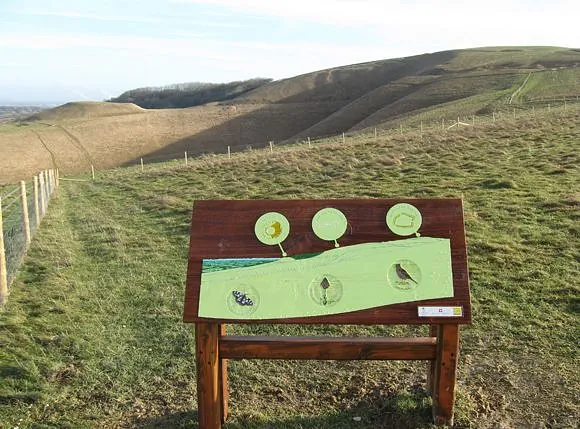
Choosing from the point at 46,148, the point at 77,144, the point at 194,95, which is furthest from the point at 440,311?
the point at 194,95

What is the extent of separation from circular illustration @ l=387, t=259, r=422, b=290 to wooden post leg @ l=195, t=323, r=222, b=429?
5.07 feet

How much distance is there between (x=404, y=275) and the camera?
4.62 metres

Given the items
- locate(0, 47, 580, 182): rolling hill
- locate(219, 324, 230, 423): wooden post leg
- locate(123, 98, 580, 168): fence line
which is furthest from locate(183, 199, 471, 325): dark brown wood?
locate(0, 47, 580, 182): rolling hill

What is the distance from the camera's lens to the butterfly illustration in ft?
14.9

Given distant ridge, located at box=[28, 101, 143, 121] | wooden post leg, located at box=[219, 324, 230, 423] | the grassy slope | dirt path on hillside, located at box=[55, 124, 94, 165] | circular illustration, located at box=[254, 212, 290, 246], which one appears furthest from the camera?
distant ridge, located at box=[28, 101, 143, 121]

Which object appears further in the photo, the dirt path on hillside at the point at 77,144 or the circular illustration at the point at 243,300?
the dirt path on hillside at the point at 77,144

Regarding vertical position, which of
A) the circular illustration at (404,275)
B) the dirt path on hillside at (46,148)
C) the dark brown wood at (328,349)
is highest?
the circular illustration at (404,275)

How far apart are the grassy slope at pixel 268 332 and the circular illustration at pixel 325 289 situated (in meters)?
1.24

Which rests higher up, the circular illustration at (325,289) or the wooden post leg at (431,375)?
the circular illustration at (325,289)

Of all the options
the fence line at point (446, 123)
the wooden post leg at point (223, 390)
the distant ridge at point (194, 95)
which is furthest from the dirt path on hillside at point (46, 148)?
the distant ridge at point (194, 95)

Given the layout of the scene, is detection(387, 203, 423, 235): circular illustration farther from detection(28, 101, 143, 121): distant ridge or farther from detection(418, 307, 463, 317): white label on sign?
detection(28, 101, 143, 121): distant ridge

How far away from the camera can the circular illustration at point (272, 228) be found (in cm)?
470

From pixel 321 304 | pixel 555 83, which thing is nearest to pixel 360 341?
pixel 321 304

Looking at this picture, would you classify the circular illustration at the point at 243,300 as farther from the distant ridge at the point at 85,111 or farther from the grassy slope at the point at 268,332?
the distant ridge at the point at 85,111
